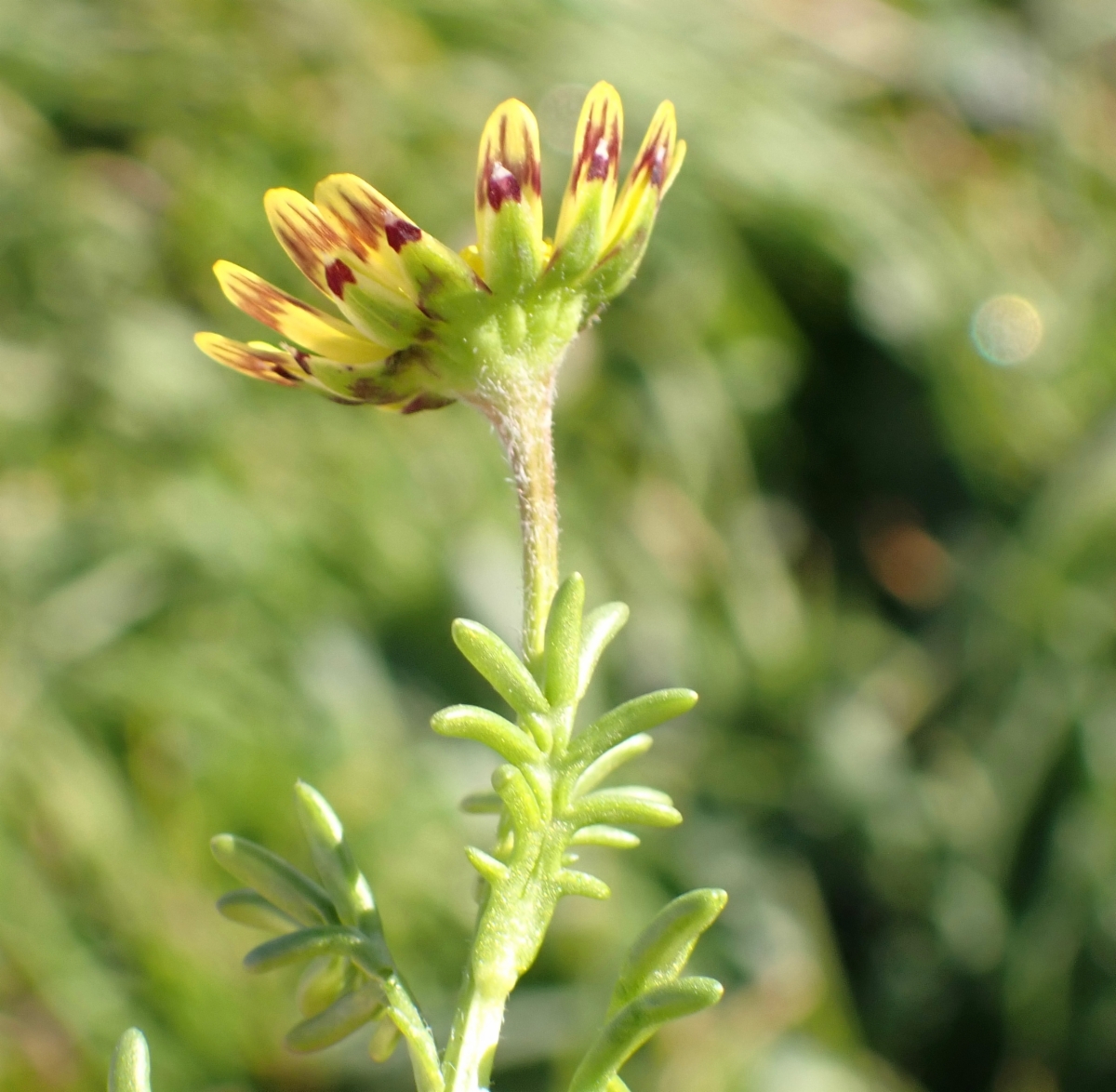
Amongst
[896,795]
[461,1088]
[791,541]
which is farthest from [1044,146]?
[461,1088]

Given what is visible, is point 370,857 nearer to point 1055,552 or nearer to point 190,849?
point 190,849

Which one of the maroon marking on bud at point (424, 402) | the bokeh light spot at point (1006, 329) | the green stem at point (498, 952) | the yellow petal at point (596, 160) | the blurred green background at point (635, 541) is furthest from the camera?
the bokeh light spot at point (1006, 329)

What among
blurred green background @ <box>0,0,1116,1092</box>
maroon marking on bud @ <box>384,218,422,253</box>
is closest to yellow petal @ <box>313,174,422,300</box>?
maroon marking on bud @ <box>384,218,422,253</box>

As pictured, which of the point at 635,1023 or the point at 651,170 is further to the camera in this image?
the point at 651,170

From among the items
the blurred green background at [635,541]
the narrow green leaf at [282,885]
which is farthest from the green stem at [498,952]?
the blurred green background at [635,541]

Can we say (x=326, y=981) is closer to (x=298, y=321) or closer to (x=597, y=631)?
(x=597, y=631)

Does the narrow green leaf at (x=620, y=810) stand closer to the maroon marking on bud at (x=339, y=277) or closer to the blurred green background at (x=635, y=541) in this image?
the maroon marking on bud at (x=339, y=277)

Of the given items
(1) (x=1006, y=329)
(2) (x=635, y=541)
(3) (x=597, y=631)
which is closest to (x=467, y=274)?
(3) (x=597, y=631)
